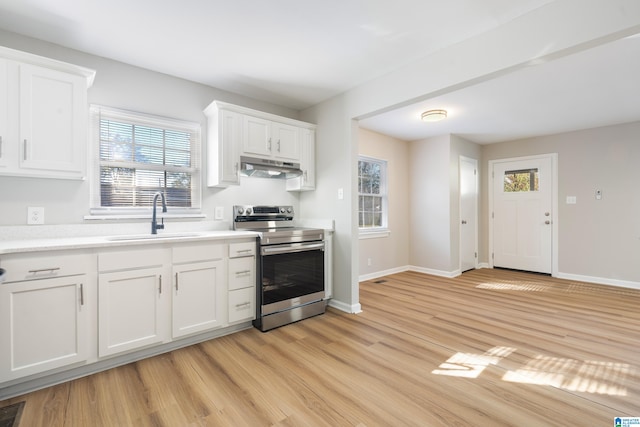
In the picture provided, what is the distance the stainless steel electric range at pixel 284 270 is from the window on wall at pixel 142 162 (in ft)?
2.07

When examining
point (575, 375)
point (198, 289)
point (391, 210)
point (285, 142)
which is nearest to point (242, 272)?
point (198, 289)

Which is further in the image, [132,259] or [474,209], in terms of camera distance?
[474,209]

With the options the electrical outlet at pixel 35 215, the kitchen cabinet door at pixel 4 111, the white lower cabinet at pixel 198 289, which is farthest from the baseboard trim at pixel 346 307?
the kitchen cabinet door at pixel 4 111

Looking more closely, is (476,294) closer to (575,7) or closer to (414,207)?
(414,207)

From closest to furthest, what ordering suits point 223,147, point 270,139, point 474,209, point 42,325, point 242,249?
point 42,325 → point 242,249 → point 223,147 → point 270,139 → point 474,209

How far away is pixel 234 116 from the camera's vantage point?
307 cm

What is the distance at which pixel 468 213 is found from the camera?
18.4 ft

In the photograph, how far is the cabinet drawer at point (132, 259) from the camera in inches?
81.7

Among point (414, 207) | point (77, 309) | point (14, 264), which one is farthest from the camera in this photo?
point (414, 207)

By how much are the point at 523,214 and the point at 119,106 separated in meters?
6.32

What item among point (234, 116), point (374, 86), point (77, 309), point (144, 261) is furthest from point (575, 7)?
point (77, 309)

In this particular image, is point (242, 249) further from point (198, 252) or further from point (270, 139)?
point (270, 139)

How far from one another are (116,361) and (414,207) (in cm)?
494

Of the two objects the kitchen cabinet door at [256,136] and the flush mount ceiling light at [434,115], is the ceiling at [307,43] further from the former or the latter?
the kitchen cabinet door at [256,136]
